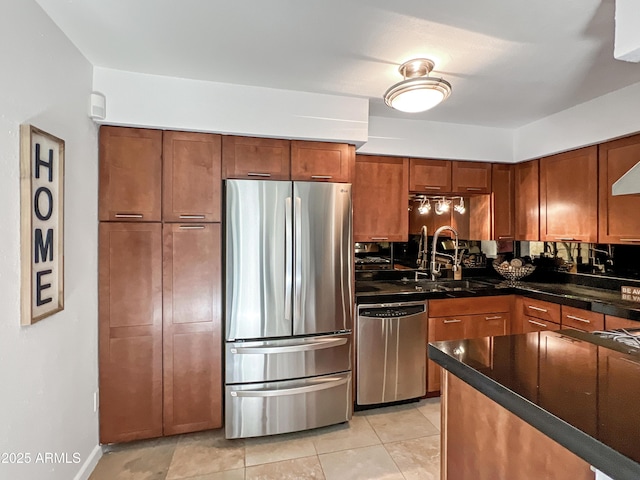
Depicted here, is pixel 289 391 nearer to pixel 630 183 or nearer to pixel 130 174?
pixel 130 174

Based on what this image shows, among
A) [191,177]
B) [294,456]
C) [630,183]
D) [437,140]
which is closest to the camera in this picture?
[630,183]

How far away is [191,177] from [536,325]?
2990 mm

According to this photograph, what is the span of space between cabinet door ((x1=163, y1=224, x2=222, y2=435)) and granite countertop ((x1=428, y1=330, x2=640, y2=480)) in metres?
1.58

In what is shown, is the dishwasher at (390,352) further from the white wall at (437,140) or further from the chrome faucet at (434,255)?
the white wall at (437,140)

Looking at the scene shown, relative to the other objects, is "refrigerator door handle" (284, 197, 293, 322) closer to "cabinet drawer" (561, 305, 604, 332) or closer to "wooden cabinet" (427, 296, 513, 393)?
"wooden cabinet" (427, 296, 513, 393)

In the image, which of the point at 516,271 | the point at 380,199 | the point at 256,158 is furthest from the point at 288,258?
the point at 516,271

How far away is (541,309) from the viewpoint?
2.79 metres

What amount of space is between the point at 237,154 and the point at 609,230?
2.89 meters

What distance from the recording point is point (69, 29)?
5.62 feet

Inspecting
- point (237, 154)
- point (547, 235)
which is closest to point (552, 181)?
point (547, 235)

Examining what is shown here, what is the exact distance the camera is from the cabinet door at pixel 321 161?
250 centimetres

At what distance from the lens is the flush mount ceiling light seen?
1.88 metres

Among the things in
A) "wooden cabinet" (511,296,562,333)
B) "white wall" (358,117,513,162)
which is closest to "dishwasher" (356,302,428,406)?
"wooden cabinet" (511,296,562,333)

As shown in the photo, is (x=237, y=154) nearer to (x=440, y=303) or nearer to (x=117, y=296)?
(x=117, y=296)
